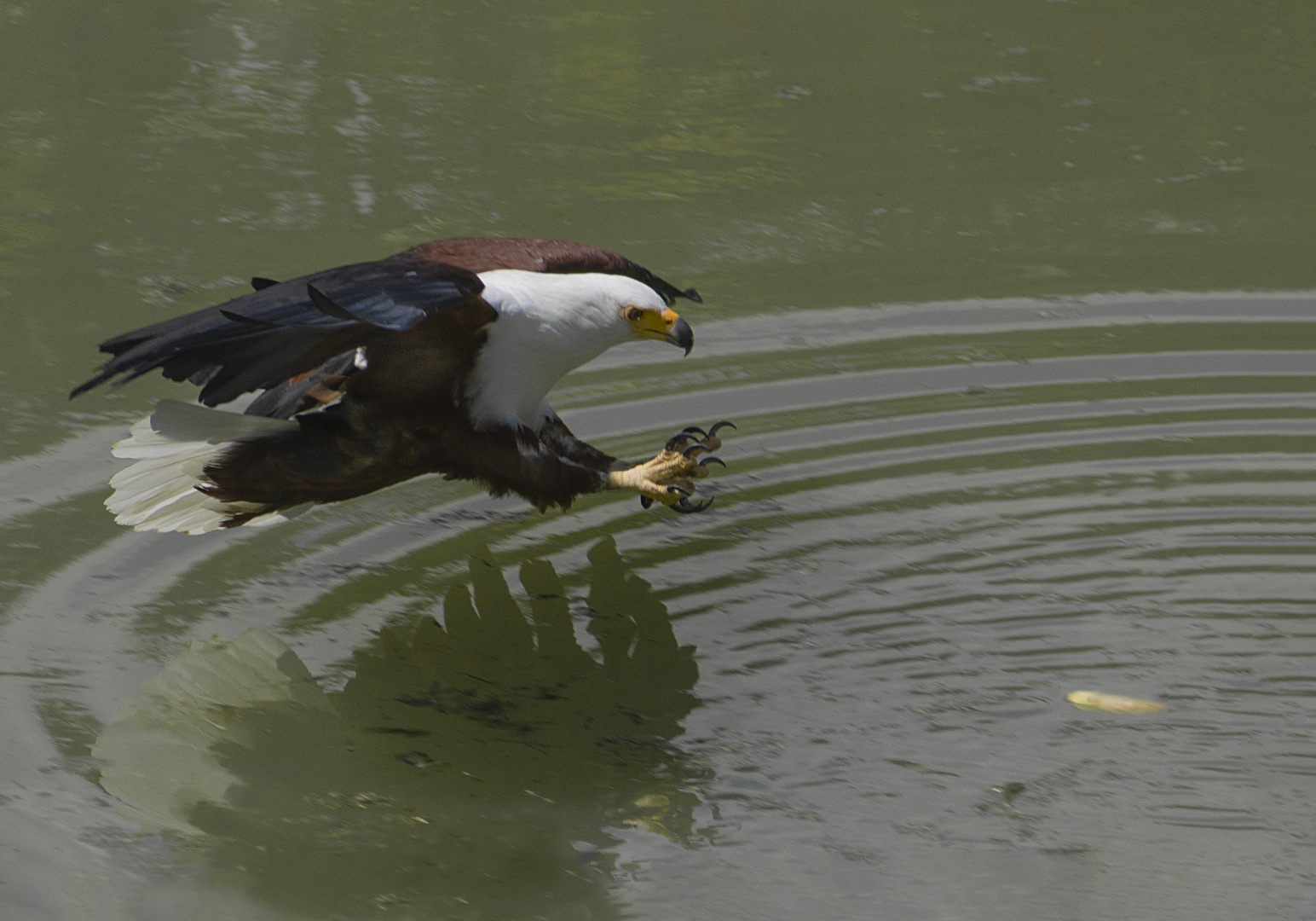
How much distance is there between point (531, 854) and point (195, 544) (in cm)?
150

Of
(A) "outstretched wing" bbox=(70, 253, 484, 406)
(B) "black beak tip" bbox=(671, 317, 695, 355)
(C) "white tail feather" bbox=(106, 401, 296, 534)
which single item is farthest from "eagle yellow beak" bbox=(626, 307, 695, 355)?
(C) "white tail feather" bbox=(106, 401, 296, 534)

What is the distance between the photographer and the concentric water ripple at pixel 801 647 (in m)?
3.02

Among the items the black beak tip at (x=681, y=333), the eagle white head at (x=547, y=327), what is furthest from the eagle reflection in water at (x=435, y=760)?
the black beak tip at (x=681, y=333)

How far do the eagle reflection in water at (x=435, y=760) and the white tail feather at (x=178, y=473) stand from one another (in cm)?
32

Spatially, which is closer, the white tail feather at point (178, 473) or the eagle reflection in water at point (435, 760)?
the eagle reflection in water at point (435, 760)

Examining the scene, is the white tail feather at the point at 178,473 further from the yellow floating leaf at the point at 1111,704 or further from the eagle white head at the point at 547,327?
the yellow floating leaf at the point at 1111,704

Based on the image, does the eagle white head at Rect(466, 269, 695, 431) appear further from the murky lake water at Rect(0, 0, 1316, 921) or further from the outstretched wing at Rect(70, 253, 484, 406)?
the murky lake water at Rect(0, 0, 1316, 921)

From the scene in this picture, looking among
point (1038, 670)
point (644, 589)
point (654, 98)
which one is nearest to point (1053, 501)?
point (1038, 670)

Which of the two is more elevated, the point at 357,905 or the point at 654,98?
the point at 654,98

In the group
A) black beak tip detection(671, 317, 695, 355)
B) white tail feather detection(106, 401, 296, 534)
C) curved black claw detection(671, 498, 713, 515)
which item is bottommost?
curved black claw detection(671, 498, 713, 515)

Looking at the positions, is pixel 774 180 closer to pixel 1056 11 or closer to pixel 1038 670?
pixel 1056 11

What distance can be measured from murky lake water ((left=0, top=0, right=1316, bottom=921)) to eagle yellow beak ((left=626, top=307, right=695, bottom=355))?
69cm

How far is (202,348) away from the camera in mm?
3271

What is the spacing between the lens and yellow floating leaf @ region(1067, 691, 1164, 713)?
11.5 ft
